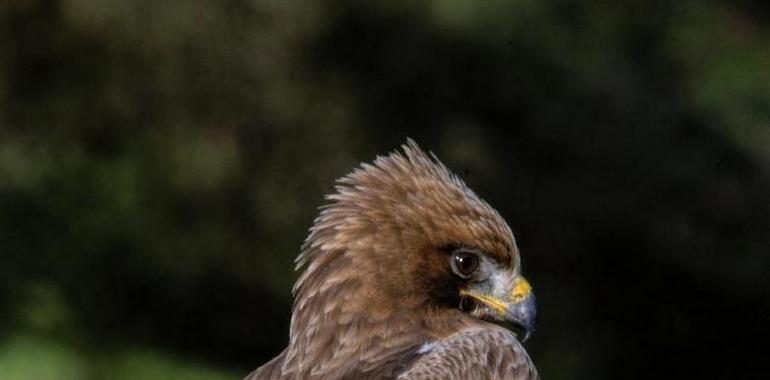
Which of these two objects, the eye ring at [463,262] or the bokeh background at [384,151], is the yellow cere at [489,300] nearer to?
the eye ring at [463,262]

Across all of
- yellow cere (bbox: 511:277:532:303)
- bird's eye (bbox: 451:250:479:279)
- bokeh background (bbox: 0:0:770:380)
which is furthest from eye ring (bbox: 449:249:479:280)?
bokeh background (bbox: 0:0:770:380)

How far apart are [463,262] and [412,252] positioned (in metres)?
0.14

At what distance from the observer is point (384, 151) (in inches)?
378

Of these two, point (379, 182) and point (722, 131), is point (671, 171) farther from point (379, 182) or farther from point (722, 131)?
point (379, 182)

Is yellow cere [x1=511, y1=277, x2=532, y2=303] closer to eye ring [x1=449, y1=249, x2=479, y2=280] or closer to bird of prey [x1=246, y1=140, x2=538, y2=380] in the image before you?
bird of prey [x1=246, y1=140, x2=538, y2=380]

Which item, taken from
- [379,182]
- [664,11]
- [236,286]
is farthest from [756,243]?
[379,182]

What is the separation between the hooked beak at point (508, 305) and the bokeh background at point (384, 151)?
124 inches

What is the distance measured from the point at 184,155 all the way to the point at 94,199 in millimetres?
429

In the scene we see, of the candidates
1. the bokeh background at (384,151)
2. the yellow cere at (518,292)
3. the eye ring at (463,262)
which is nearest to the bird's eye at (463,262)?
the eye ring at (463,262)

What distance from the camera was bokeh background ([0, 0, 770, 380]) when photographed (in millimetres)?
9484

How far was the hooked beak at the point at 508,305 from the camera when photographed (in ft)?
20.2

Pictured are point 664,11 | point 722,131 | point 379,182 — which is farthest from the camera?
point 664,11

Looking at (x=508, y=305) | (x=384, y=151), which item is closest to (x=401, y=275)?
(x=508, y=305)

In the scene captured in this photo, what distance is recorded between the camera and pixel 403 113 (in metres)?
9.80
